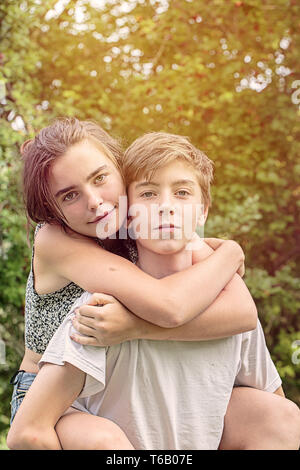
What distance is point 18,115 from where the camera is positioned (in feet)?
11.6

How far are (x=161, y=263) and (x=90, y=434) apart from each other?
0.49 meters

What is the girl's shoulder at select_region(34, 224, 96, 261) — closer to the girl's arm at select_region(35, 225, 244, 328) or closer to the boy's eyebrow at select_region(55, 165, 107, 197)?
the girl's arm at select_region(35, 225, 244, 328)

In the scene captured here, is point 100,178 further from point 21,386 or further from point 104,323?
point 21,386

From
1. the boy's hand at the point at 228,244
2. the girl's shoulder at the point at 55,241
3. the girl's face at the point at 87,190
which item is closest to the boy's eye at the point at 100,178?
the girl's face at the point at 87,190

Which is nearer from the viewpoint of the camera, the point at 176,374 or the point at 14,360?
the point at 176,374

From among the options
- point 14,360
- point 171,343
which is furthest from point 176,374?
point 14,360

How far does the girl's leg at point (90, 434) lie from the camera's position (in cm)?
136

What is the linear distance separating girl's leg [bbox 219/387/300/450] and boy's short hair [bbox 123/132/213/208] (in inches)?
23.1

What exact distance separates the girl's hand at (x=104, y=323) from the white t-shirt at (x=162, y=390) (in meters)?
0.03

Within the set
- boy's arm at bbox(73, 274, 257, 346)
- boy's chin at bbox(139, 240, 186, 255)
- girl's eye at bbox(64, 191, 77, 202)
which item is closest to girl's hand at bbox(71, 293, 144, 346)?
boy's arm at bbox(73, 274, 257, 346)

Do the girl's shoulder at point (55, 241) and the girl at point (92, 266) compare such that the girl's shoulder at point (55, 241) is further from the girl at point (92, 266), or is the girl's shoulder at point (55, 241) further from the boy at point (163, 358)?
the boy at point (163, 358)

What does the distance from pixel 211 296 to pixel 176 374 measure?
0.22 m

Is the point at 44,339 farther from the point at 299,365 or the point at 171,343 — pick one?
the point at 299,365

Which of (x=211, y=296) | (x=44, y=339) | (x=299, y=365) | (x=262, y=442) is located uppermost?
(x=211, y=296)
